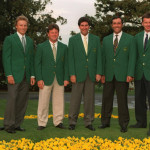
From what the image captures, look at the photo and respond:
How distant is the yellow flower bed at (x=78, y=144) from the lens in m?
5.52

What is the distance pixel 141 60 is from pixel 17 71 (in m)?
2.73

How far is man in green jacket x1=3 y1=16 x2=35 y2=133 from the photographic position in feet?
21.6

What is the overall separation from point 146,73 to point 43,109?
7.89ft

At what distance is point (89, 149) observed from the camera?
548 centimetres

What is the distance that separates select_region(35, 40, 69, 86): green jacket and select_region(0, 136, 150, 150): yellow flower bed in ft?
4.81

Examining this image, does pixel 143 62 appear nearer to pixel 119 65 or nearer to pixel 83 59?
pixel 119 65

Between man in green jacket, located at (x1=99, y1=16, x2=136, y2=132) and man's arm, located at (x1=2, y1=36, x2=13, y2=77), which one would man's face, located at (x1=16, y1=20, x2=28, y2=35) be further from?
man in green jacket, located at (x1=99, y1=16, x2=136, y2=132)

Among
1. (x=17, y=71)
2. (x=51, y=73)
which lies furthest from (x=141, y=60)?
(x=17, y=71)

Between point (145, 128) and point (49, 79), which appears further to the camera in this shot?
point (145, 128)

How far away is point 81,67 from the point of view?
271 inches

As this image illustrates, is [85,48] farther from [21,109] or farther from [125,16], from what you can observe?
[125,16]

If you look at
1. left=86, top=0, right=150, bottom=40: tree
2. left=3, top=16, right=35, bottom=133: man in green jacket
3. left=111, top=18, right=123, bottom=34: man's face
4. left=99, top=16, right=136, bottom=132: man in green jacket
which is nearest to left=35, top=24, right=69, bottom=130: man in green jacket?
left=3, top=16, right=35, bottom=133: man in green jacket

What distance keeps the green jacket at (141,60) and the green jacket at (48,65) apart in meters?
1.61

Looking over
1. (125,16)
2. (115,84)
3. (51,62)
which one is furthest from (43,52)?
(125,16)
